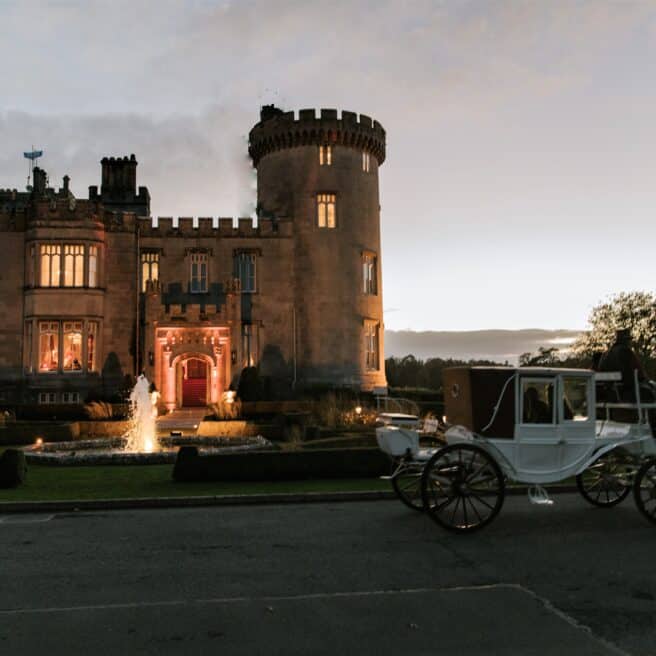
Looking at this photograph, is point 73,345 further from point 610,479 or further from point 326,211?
point 610,479

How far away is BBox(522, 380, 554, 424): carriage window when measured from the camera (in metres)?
9.46

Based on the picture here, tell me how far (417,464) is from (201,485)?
16.3 feet

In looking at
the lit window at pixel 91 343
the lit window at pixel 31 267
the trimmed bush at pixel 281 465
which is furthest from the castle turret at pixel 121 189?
the trimmed bush at pixel 281 465

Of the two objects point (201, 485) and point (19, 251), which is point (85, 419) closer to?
point (19, 251)

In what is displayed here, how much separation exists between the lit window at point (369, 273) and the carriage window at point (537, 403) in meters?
28.5

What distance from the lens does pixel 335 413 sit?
26344 mm

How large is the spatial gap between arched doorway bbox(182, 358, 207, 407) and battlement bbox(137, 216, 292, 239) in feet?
22.6

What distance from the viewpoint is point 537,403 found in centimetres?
952

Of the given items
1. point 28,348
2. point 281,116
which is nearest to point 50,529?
point 28,348

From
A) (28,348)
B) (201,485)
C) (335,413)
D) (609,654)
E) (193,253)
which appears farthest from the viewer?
(193,253)

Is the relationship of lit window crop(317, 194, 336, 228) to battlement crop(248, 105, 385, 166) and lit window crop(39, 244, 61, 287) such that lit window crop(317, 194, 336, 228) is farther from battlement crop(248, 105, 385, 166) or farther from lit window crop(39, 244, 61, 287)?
lit window crop(39, 244, 61, 287)

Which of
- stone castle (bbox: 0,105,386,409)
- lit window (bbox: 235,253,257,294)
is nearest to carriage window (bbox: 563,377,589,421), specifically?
stone castle (bbox: 0,105,386,409)

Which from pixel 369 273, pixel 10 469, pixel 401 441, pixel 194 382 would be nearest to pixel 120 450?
pixel 10 469

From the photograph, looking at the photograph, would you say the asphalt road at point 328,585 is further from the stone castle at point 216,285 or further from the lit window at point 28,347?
the lit window at point 28,347
